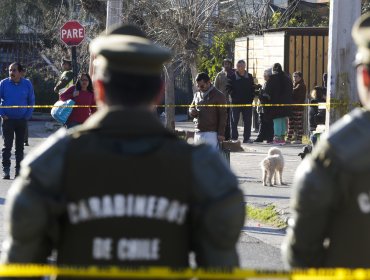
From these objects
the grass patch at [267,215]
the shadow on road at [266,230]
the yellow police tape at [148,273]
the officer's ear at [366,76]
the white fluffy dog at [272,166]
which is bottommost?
the shadow on road at [266,230]

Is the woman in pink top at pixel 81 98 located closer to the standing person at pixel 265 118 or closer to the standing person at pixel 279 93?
the standing person at pixel 279 93

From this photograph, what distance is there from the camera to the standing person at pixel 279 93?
21.9 m

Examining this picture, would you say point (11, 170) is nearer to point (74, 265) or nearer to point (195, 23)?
point (195, 23)

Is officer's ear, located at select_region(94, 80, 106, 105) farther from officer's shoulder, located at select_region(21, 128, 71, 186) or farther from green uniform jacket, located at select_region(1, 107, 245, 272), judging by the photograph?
officer's shoulder, located at select_region(21, 128, 71, 186)

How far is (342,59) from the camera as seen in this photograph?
11.7 m

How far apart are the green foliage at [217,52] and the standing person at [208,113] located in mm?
15287

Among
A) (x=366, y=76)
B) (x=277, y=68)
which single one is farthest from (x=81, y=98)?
(x=366, y=76)

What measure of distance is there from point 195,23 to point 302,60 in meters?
2.77

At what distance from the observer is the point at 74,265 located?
3.48 metres

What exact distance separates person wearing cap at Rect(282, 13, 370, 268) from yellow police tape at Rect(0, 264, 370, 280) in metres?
0.41

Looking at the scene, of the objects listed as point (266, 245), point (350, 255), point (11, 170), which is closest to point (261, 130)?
point (11, 170)

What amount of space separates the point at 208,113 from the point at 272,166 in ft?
4.26

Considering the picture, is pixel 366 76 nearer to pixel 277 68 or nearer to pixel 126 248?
pixel 126 248

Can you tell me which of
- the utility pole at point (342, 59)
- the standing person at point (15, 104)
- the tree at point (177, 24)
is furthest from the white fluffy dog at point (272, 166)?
the tree at point (177, 24)
